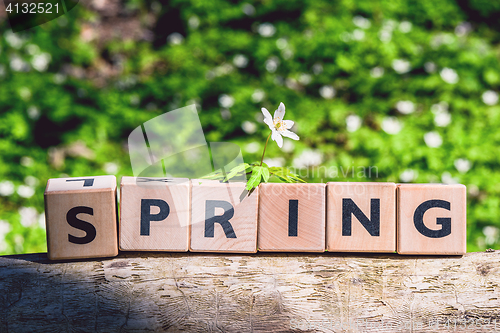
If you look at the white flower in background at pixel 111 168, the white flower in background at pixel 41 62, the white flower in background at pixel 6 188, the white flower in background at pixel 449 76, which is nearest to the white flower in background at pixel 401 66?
the white flower in background at pixel 449 76

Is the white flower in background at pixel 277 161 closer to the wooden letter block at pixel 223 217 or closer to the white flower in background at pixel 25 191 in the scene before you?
the wooden letter block at pixel 223 217

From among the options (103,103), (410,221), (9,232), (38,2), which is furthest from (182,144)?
(38,2)

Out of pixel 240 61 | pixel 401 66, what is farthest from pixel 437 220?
pixel 240 61

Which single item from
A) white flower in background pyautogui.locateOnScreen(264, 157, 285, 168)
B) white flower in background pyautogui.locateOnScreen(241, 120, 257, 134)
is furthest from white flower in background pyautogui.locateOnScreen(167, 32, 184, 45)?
A: white flower in background pyautogui.locateOnScreen(264, 157, 285, 168)

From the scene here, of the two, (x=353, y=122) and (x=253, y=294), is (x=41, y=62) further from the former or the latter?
(x=253, y=294)

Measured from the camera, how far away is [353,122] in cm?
191

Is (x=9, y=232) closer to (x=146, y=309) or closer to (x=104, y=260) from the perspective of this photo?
(x=104, y=260)

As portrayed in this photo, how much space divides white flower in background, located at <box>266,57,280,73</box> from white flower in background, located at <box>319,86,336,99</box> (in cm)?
30

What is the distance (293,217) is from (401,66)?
1569 mm

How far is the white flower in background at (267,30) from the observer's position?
7.26 ft

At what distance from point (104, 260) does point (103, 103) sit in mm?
1321

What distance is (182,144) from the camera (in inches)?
70.2

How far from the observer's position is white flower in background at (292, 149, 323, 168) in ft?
5.96

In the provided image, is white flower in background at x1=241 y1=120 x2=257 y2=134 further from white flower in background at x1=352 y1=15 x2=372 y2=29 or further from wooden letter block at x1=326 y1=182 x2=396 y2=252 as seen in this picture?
wooden letter block at x1=326 y1=182 x2=396 y2=252
